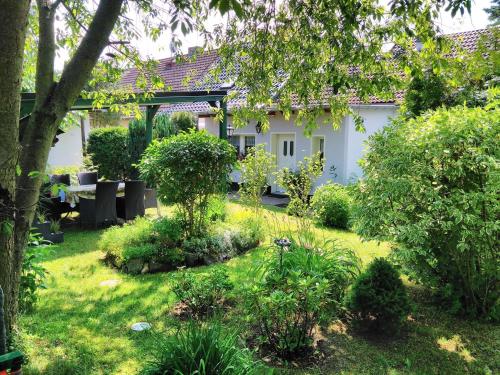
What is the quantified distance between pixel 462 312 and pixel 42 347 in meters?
4.84

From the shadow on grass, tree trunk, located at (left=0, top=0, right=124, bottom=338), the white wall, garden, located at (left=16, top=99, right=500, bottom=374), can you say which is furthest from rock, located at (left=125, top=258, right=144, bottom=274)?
the white wall

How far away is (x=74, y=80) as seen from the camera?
131 inches

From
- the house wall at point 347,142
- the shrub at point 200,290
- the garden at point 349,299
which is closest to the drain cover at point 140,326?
the garden at point 349,299

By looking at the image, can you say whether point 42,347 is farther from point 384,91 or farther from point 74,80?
point 384,91

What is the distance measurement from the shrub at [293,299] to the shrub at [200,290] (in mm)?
661

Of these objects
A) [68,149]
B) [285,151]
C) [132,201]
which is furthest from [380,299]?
[68,149]

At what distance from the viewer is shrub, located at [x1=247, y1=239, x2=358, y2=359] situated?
3625 mm

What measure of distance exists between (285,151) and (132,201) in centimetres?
801

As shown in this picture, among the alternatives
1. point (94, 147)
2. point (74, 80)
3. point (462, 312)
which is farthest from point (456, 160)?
point (94, 147)

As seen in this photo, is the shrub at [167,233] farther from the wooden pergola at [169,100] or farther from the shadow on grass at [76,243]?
the wooden pergola at [169,100]

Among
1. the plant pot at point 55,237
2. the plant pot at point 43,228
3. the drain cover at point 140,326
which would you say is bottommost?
the drain cover at point 140,326

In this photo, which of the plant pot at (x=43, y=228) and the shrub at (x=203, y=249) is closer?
the shrub at (x=203, y=249)

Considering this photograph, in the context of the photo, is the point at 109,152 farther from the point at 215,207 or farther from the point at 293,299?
the point at 293,299

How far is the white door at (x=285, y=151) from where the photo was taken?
619 inches
